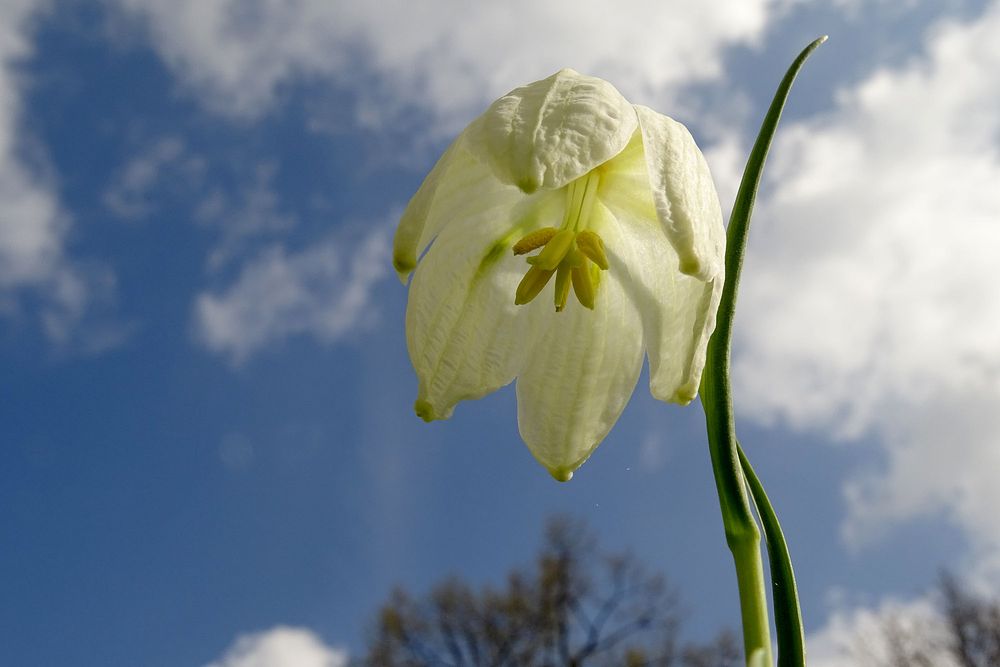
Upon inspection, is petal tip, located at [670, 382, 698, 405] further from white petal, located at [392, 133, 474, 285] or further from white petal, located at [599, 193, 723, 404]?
white petal, located at [392, 133, 474, 285]

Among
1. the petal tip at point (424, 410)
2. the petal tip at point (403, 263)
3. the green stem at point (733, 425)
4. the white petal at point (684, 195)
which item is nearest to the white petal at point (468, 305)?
the petal tip at point (424, 410)

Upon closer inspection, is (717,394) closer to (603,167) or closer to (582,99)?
(582,99)

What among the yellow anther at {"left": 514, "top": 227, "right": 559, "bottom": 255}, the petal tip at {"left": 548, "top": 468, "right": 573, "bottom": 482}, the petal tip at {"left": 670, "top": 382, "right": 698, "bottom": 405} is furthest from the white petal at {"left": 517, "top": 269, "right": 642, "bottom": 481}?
the petal tip at {"left": 670, "top": 382, "right": 698, "bottom": 405}

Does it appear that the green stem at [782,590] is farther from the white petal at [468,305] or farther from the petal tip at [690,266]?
the white petal at [468,305]

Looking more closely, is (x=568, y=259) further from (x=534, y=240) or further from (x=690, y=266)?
(x=690, y=266)

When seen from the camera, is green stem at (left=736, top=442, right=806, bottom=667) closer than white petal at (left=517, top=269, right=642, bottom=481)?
Yes

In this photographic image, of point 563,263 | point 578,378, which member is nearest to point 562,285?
point 563,263

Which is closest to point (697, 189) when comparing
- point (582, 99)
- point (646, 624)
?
point (582, 99)
